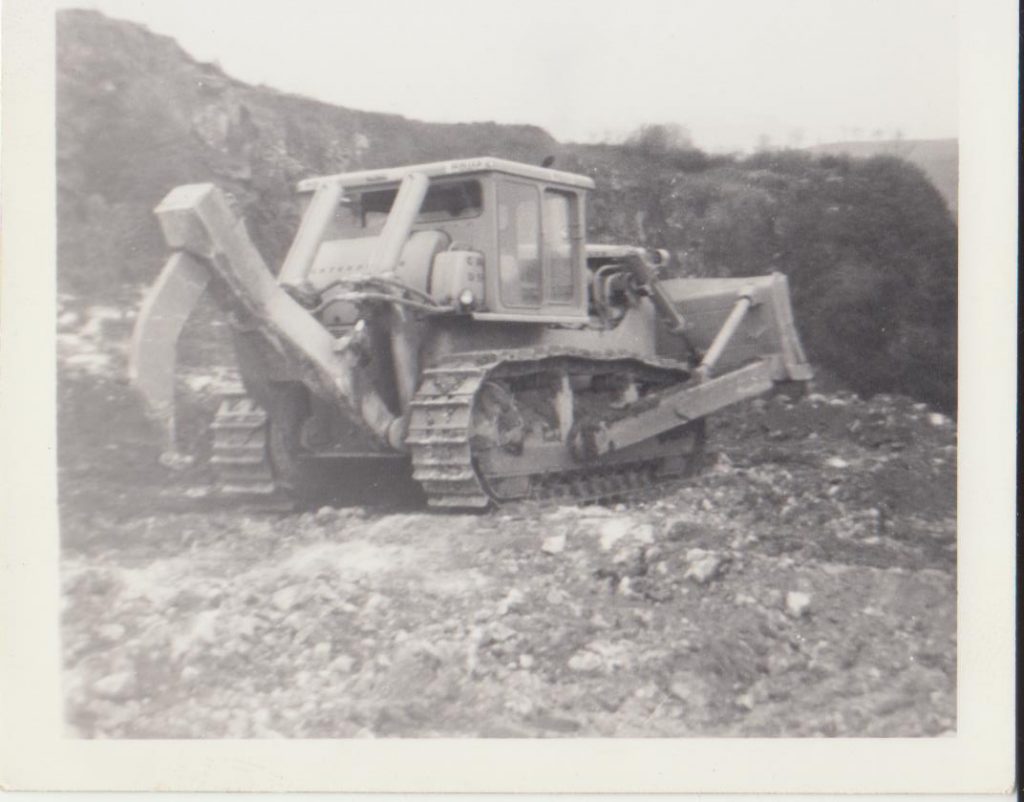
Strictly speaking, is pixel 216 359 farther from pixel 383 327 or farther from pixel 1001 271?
pixel 1001 271

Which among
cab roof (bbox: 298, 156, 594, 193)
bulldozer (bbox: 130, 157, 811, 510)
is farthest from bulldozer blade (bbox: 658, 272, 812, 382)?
cab roof (bbox: 298, 156, 594, 193)

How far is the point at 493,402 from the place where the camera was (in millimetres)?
6348

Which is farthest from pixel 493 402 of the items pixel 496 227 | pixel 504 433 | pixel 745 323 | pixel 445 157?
pixel 445 157

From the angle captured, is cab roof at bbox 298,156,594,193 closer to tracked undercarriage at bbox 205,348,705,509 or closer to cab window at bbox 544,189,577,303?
cab window at bbox 544,189,577,303

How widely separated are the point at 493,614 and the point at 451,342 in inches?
77.7

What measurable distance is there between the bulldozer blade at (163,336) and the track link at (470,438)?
4.13 feet

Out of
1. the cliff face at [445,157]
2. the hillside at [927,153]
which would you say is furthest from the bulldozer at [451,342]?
the hillside at [927,153]

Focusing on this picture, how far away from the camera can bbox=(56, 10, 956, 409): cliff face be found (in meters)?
5.15

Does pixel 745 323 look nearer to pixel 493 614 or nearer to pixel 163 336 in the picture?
pixel 493 614

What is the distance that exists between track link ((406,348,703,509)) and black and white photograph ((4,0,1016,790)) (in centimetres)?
2

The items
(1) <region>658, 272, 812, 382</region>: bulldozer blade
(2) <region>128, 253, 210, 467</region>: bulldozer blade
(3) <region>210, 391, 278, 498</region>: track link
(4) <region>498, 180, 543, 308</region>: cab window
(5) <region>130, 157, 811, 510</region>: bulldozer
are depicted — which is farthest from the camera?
(1) <region>658, 272, 812, 382</region>: bulldozer blade

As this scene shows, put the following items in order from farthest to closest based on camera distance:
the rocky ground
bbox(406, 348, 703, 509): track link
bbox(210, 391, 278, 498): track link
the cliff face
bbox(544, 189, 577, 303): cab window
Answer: bbox(544, 189, 577, 303): cab window
bbox(210, 391, 278, 498): track link
bbox(406, 348, 703, 509): track link
the cliff face
the rocky ground

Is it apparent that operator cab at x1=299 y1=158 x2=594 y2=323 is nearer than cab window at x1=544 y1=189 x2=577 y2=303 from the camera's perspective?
Yes

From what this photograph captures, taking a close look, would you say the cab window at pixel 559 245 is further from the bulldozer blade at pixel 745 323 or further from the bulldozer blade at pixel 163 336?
the bulldozer blade at pixel 163 336
